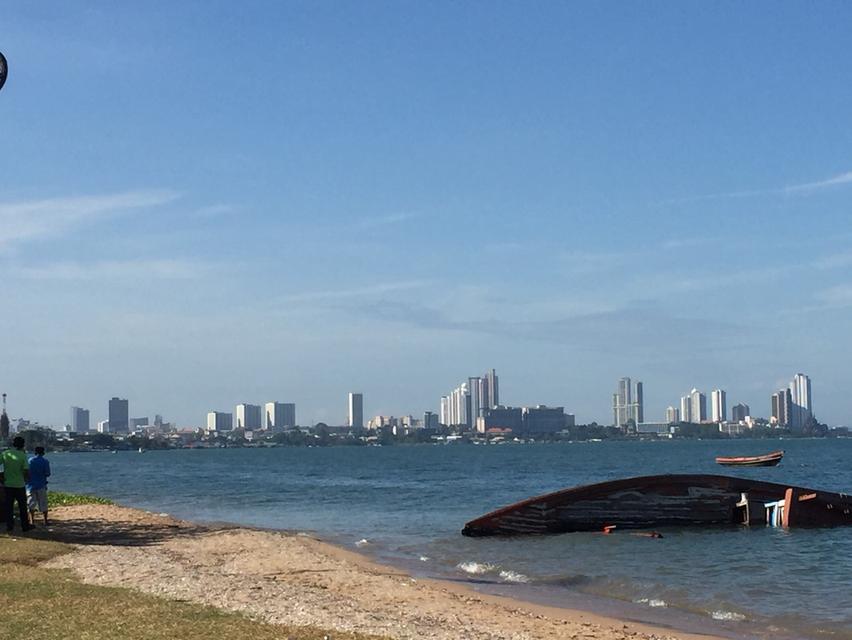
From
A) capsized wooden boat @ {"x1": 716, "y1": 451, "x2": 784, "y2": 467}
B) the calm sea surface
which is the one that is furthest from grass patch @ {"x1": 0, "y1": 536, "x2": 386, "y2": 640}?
capsized wooden boat @ {"x1": 716, "y1": 451, "x2": 784, "y2": 467}

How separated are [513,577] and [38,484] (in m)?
10.4

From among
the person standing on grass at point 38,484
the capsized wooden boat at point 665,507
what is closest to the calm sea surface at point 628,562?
the capsized wooden boat at point 665,507

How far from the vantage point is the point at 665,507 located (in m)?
32.2

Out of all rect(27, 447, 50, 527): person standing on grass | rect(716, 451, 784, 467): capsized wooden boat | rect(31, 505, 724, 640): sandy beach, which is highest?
rect(27, 447, 50, 527): person standing on grass

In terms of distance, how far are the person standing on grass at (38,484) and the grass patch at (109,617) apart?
8.22 meters

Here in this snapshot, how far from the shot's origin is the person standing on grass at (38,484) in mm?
22297

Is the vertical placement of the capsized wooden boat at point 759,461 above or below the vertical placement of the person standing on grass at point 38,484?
below

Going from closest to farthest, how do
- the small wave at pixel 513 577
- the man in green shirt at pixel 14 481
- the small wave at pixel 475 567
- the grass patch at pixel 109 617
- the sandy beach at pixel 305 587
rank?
1. the grass patch at pixel 109 617
2. the sandy beach at pixel 305 587
3. the man in green shirt at pixel 14 481
4. the small wave at pixel 513 577
5. the small wave at pixel 475 567

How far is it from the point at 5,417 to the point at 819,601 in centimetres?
4550

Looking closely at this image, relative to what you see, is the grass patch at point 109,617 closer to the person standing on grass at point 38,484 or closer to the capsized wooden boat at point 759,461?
the person standing on grass at point 38,484

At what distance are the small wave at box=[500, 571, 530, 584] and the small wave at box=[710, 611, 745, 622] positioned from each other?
449 cm

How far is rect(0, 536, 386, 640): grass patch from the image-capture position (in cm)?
1064

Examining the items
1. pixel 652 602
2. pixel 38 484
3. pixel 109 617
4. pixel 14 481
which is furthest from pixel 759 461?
pixel 109 617

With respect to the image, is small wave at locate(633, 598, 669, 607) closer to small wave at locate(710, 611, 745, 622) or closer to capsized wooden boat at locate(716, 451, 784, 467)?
small wave at locate(710, 611, 745, 622)
